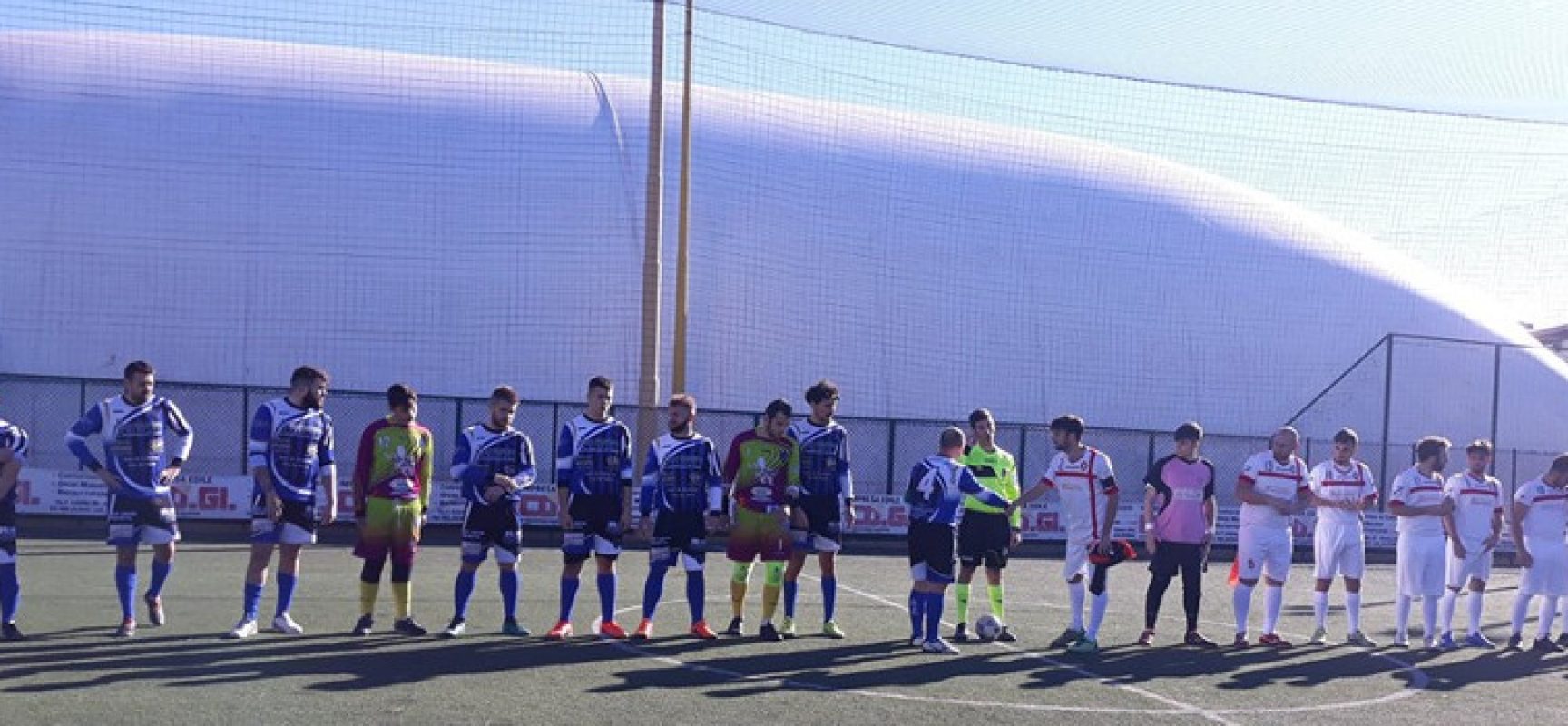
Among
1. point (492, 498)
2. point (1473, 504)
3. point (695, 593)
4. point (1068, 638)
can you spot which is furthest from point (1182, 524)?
point (492, 498)

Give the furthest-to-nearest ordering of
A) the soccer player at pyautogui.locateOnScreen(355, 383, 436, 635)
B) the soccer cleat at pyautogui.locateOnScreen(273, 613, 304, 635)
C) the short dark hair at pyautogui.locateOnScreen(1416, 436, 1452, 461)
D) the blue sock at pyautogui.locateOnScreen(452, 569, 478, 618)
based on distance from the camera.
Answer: the short dark hair at pyautogui.locateOnScreen(1416, 436, 1452, 461)
the blue sock at pyautogui.locateOnScreen(452, 569, 478, 618)
the soccer player at pyautogui.locateOnScreen(355, 383, 436, 635)
the soccer cleat at pyautogui.locateOnScreen(273, 613, 304, 635)

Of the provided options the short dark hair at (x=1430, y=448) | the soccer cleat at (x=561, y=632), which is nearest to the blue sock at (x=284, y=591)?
the soccer cleat at (x=561, y=632)

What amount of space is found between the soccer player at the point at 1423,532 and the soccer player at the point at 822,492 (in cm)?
512

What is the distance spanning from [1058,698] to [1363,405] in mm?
29084

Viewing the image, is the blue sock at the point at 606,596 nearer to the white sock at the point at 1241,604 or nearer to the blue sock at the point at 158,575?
the blue sock at the point at 158,575

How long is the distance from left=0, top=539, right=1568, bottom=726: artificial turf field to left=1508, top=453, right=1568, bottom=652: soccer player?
797 mm

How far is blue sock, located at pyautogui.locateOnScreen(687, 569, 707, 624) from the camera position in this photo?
38.4ft

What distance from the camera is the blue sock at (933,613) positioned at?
1152 cm

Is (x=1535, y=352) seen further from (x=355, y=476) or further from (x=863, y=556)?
(x=355, y=476)

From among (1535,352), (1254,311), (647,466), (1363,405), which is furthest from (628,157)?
(1535,352)

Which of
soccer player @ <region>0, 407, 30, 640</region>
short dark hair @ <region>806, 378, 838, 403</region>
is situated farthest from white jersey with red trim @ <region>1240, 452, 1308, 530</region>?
soccer player @ <region>0, 407, 30, 640</region>

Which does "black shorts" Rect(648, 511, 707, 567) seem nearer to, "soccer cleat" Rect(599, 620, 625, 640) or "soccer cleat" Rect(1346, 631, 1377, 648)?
"soccer cleat" Rect(599, 620, 625, 640)

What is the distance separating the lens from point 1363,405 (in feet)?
118

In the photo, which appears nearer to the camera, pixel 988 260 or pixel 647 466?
pixel 647 466
